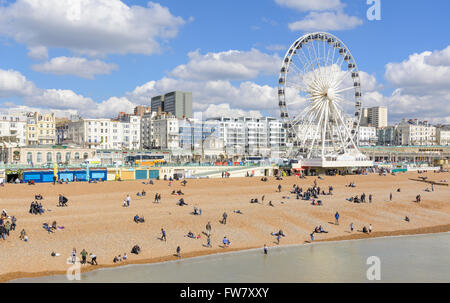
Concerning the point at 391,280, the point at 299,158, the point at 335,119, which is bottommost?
the point at 391,280

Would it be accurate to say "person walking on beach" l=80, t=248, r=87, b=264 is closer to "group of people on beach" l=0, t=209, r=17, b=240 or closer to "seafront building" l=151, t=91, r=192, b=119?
"group of people on beach" l=0, t=209, r=17, b=240

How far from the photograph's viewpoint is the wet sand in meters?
22.0

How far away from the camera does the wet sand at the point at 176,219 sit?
22.0 meters

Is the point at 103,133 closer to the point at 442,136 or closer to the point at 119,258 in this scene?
the point at 119,258

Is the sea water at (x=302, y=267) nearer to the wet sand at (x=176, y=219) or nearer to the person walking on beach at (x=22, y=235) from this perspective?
the wet sand at (x=176, y=219)

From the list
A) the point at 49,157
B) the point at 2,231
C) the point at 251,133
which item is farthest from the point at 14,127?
the point at 2,231

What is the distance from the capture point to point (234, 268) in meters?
21.3

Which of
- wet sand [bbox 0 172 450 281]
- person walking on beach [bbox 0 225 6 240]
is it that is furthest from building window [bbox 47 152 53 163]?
person walking on beach [bbox 0 225 6 240]

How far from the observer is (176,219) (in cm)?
2778

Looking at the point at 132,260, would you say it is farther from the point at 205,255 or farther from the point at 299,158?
the point at 299,158

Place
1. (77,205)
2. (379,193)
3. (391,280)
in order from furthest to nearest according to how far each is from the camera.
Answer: (379,193) → (77,205) → (391,280)
